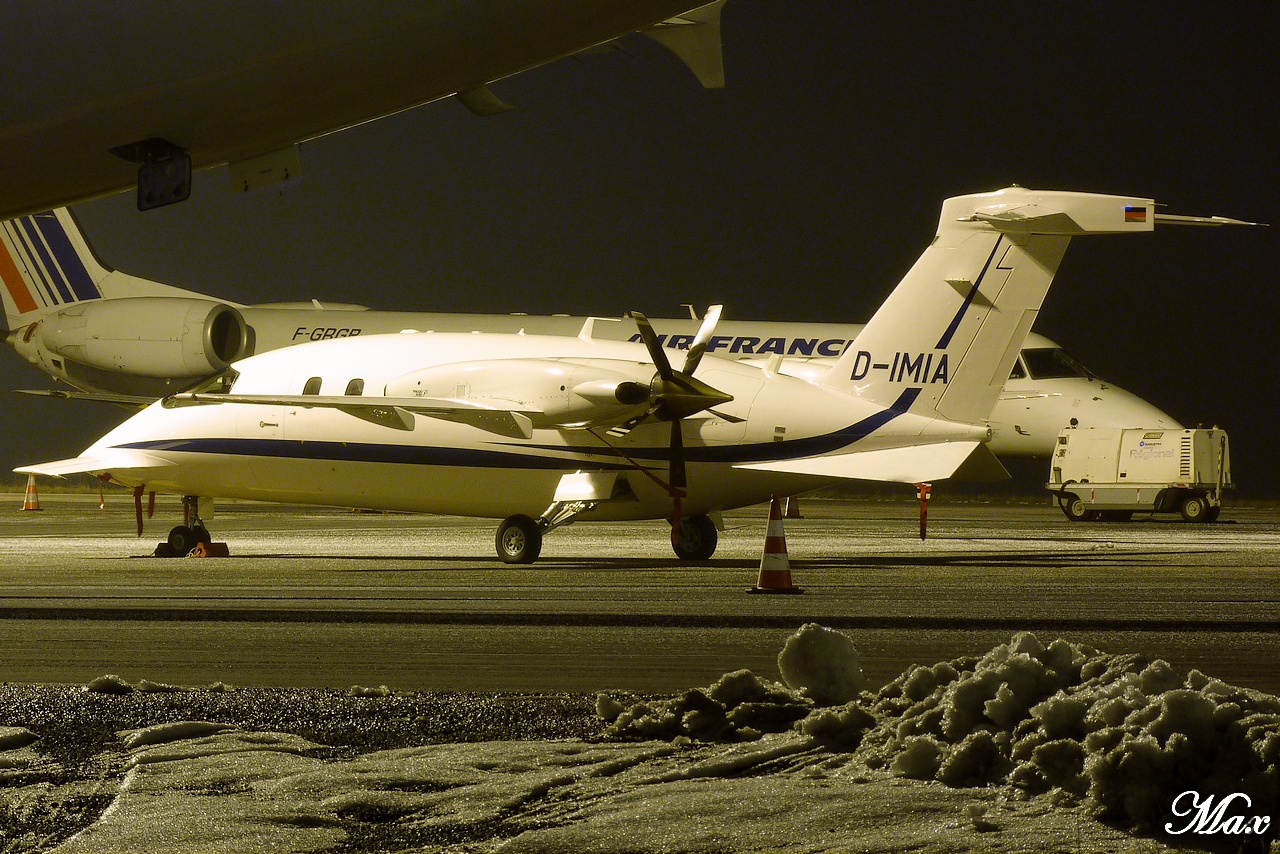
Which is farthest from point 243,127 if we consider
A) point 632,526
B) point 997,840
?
point 632,526

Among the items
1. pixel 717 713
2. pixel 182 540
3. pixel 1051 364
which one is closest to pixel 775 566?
pixel 717 713

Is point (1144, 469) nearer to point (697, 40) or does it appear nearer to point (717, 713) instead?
point (697, 40)

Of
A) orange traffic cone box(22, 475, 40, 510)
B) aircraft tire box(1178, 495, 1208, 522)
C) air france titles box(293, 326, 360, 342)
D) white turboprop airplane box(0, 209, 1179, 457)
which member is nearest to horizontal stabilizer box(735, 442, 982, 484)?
white turboprop airplane box(0, 209, 1179, 457)

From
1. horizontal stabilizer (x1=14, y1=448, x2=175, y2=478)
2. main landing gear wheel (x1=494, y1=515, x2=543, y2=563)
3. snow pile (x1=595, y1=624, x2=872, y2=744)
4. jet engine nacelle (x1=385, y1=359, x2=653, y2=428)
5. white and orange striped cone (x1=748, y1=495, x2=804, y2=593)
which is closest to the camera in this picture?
snow pile (x1=595, y1=624, x2=872, y2=744)

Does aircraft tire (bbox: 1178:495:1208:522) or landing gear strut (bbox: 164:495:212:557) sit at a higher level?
aircraft tire (bbox: 1178:495:1208:522)

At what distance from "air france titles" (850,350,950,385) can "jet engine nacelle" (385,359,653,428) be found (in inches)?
101

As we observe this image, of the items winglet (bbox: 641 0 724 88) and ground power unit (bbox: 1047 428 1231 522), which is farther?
ground power unit (bbox: 1047 428 1231 522)

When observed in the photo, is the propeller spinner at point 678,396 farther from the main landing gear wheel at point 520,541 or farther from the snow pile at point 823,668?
the snow pile at point 823,668

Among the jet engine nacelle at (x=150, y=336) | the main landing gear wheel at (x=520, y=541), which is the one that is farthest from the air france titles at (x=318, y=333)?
the main landing gear wheel at (x=520, y=541)

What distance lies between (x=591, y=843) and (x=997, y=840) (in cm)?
114

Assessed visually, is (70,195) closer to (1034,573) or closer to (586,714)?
(586,714)

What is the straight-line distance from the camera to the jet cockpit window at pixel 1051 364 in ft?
94.9

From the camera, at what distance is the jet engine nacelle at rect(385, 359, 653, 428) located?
54.2 ft

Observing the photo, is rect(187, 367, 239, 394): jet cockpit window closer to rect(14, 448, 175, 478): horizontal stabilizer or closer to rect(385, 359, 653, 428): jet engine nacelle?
rect(14, 448, 175, 478): horizontal stabilizer
